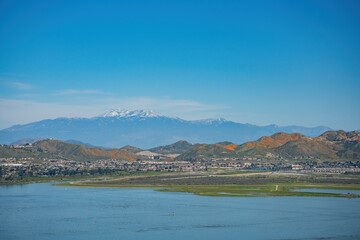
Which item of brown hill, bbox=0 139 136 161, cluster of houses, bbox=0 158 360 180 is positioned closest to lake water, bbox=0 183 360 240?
cluster of houses, bbox=0 158 360 180

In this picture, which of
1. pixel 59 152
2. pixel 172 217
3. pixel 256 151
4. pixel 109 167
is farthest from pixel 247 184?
pixel 59 152

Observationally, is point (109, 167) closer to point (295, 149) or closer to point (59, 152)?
point (59, 152)

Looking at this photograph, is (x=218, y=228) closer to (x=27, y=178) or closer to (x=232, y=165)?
(x=27, y=178)

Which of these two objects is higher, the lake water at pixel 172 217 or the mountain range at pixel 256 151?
the mountain range at pixel 256 151

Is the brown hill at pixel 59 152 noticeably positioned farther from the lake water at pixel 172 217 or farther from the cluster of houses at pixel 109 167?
the lake water at pixel 172 217

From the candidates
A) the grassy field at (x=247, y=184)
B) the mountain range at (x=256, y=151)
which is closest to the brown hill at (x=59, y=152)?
the mountain range at (x=256, y=151)

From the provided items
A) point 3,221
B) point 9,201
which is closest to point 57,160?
point 9,201

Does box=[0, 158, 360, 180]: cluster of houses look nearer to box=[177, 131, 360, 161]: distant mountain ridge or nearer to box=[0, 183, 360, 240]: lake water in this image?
box=[177, 131, 360, 161]: distant mountain ridge

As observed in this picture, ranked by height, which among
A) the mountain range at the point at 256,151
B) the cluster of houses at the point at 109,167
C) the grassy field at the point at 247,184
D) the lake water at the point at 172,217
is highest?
the mountain range at the point at 256,151
